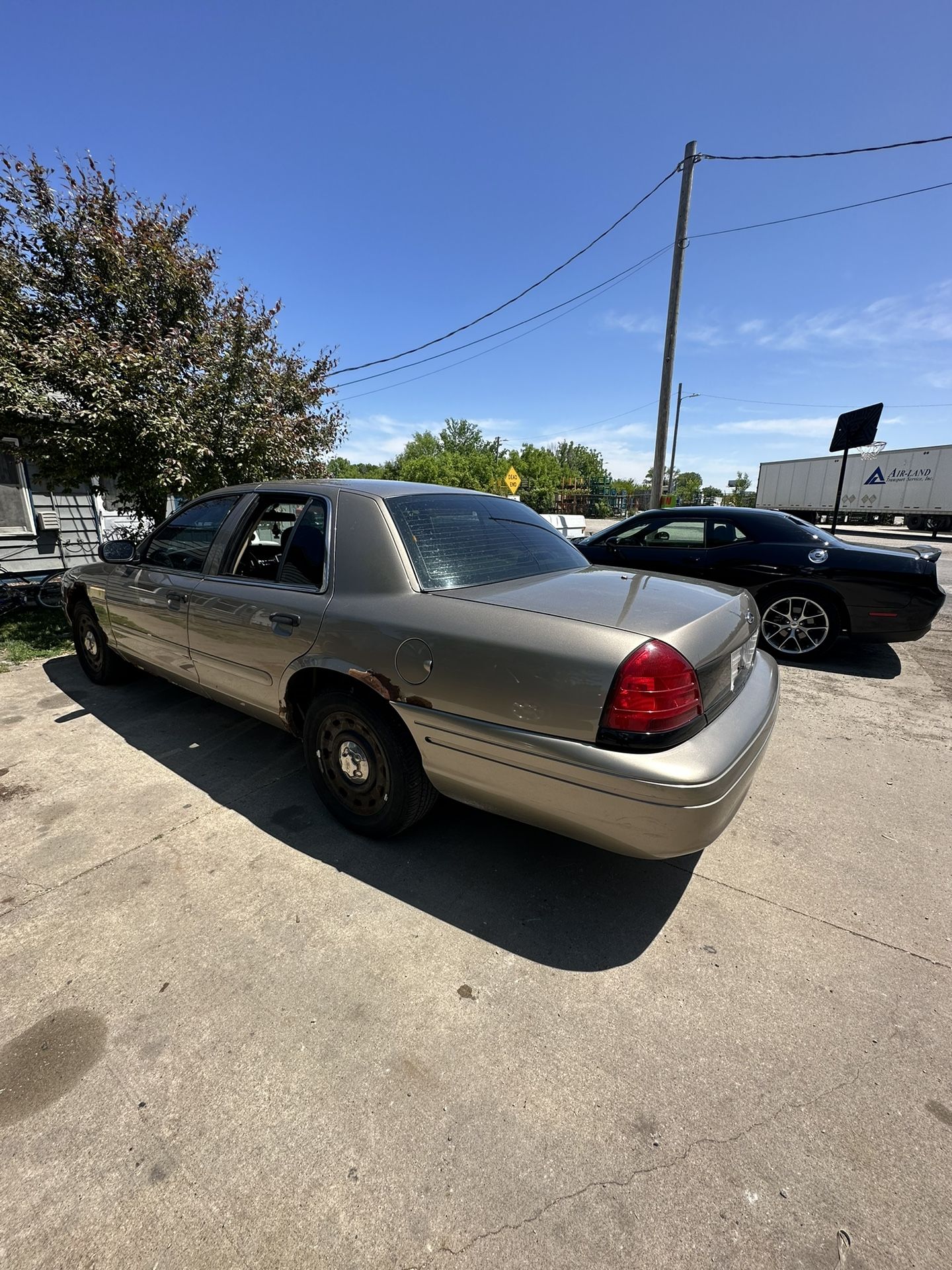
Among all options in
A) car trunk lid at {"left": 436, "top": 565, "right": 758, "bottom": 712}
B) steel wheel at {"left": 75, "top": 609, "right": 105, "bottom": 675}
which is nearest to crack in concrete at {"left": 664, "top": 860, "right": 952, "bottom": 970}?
car trunk lid at {"left": 436, "top": 565, "right": 758, "bottom": 712}

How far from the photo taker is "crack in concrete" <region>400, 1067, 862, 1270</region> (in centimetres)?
118

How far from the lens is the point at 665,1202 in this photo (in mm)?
1252

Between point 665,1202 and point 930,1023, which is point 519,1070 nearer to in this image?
point 665,1202

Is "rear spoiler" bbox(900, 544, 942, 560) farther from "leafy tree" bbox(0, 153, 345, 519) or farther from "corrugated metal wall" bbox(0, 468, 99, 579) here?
"corrugated metal wall" bbox(0, 468, 99, 579)

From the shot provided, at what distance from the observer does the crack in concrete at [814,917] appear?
1.92m

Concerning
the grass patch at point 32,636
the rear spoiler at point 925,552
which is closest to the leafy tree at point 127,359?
the grass patch at point 32,636

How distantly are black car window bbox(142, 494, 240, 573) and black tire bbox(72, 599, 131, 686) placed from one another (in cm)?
103

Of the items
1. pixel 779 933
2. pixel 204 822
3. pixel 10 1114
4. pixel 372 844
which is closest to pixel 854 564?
pixel 779 933

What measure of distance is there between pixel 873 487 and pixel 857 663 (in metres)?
28.0

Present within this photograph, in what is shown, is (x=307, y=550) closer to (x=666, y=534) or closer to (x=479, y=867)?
(x=479, y=867)

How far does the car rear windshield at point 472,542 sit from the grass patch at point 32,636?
4974 millimetres

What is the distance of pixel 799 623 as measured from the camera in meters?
5.16

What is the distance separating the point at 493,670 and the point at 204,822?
1826mm

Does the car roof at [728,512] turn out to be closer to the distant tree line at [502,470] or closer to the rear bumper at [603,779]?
the rear bumper at [603,779]
